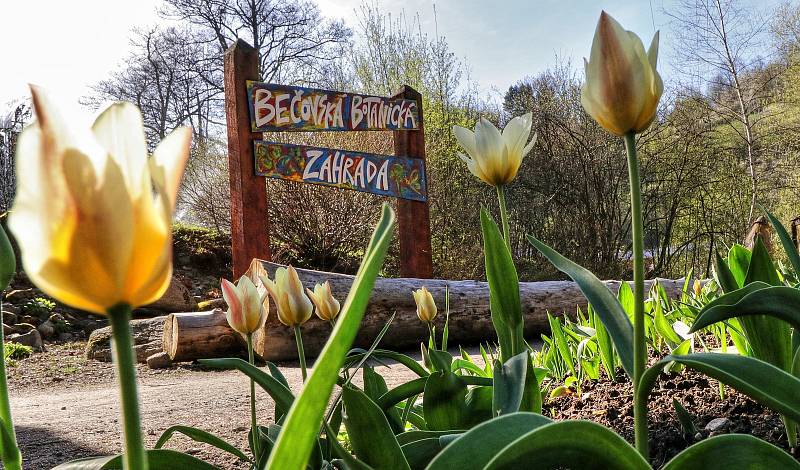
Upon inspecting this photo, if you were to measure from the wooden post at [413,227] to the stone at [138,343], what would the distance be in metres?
2.52

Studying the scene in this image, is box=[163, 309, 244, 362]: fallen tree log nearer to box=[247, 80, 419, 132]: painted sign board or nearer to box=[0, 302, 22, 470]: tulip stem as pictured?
box=[247, 80, 419, 132]: painted sign board

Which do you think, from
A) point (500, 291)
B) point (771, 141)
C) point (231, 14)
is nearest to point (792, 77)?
point (771, 141)

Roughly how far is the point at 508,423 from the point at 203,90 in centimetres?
1408

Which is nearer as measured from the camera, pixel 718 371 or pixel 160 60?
pixel 718 371

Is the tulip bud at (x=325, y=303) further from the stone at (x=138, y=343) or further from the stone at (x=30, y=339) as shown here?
the stone at (x=30, y=339)

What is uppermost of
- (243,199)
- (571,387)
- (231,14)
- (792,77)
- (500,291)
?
(231,14)

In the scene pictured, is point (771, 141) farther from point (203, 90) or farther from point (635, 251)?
point (635, 251)

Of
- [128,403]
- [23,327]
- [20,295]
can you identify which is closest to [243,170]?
[23,327]

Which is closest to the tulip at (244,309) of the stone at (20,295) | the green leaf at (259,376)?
the green leaf at (259,376)

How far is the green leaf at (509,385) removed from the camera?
0.58 meters

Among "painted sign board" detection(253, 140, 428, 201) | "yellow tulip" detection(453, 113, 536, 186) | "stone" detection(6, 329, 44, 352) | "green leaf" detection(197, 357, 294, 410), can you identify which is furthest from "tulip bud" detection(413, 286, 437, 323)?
"stone" detection(6, 329, 44, 352)

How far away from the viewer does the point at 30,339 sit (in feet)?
16.1

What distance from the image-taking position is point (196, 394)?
288 centimetres

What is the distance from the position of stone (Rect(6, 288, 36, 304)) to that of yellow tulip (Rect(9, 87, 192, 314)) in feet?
21.0
